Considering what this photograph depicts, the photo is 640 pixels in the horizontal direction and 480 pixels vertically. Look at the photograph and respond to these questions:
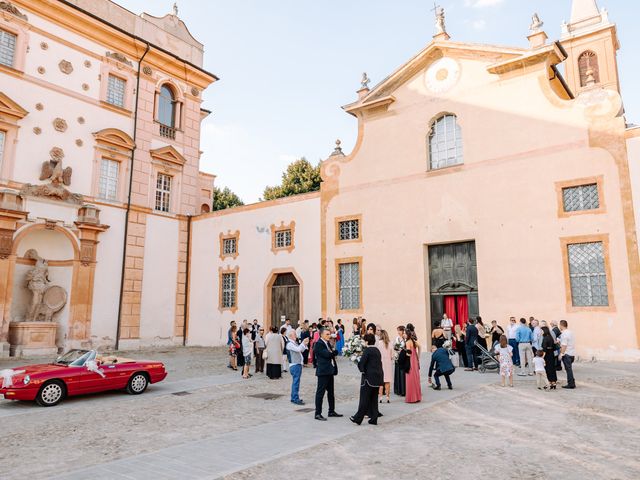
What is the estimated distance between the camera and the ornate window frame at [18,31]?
2039 centimetres

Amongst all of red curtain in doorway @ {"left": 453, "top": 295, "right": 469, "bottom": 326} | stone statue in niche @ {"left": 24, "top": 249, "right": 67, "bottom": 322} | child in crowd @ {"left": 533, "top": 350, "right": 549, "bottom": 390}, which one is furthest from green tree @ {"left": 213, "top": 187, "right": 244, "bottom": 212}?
child in crowd @ {"left": 533, "top": 350, "right": 549, "bottom": 390}

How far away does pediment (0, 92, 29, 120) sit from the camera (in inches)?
779

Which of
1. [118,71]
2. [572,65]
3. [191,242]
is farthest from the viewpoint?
[572,65]

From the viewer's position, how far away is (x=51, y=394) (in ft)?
33.7

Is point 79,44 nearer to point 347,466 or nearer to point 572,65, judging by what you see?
point 347,466

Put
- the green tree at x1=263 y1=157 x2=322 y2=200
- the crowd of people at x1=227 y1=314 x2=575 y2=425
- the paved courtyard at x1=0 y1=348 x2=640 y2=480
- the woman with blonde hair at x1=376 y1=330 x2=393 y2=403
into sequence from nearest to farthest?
1. the paved courtyard at x1=0 y1=348 x2=640 y2=480
2. the crowd of people at x1=227 y1=314 x2=575 y2=425
3. the woman with blonde hair at x1=376 y1=330 x2=393 y2=403
4. the green tree at x1=263 y1=157 x2=322 y2=200

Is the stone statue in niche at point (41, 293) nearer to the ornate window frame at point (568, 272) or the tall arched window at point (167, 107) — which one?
the tall arched window at point (167, 107)

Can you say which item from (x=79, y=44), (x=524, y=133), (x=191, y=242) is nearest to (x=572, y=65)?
(x=524, y=133)

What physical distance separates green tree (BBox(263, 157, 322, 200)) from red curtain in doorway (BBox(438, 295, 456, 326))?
2331 centimetres

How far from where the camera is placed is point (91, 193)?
22.9 m

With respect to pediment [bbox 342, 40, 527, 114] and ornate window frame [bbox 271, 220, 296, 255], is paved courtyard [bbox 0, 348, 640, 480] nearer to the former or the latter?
ornate window frame [bbox 271, 220, 296, 255]

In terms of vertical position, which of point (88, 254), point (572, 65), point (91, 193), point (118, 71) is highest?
point (572, 65)

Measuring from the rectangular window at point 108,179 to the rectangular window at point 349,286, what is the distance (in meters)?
12.1

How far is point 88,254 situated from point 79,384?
12.9 m
